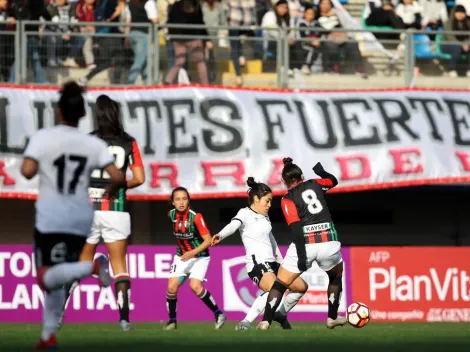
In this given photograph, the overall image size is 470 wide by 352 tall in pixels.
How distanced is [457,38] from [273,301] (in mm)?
9816

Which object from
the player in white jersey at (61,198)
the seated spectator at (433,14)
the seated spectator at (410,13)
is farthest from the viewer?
the seated spectator at (433,14)

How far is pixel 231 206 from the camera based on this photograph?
22.9 meters

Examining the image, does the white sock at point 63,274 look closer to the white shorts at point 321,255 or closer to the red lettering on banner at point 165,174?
the white shorts at point 321,255

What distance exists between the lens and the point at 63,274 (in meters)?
8.43

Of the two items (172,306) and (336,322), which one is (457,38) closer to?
(172,306)

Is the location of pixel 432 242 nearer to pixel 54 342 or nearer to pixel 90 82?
pixel 90 82

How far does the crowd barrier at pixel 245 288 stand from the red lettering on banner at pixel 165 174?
112 centimetres

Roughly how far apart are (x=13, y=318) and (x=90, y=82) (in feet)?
12.6

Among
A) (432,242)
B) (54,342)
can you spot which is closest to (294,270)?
(54,342)

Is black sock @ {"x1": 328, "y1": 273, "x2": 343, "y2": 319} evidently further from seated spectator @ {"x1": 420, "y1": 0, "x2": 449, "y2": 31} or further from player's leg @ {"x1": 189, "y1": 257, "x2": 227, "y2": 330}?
seated spectator @ {"x1": 420, "y1": 0, "x2": 449, "y2": 31}

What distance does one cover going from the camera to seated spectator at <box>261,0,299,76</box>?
67.2 ft

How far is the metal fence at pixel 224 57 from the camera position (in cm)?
1962

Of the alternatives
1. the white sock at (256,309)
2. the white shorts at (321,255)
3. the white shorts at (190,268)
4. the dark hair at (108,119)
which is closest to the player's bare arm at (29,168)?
the dark hair at (108,119)

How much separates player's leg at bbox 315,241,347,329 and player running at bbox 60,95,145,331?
240 cm
